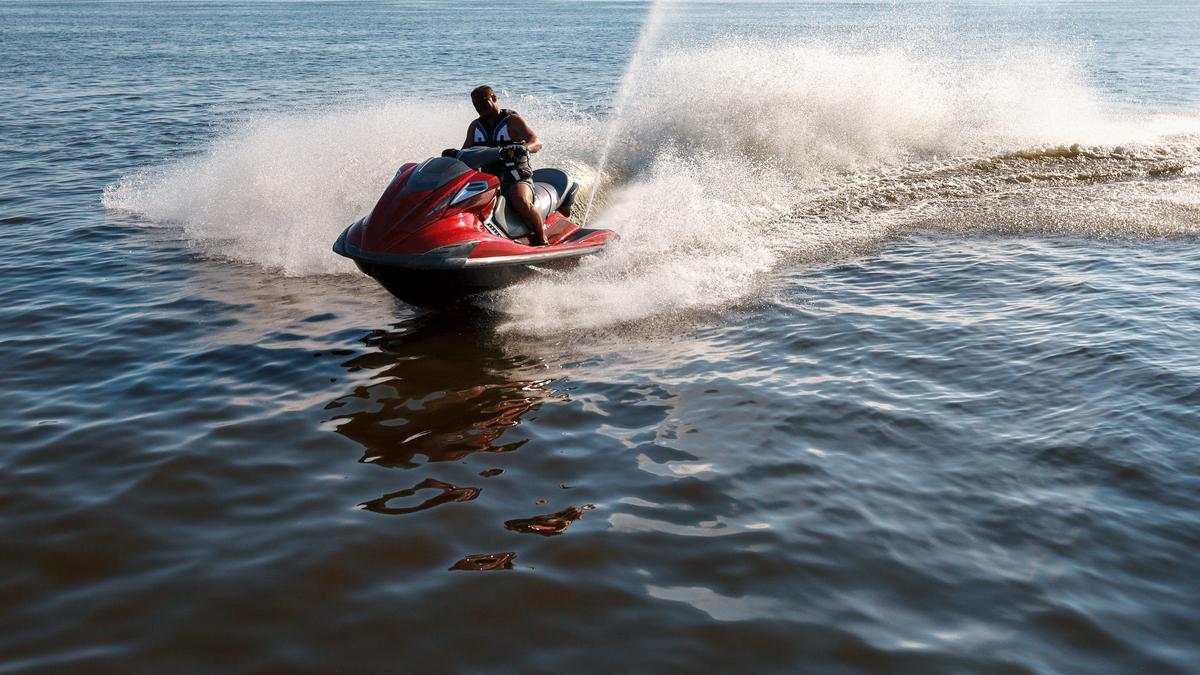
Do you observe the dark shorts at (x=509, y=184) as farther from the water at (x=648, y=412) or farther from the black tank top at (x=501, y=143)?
the water at (x=648, y=412)

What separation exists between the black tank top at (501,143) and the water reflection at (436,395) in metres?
1.36

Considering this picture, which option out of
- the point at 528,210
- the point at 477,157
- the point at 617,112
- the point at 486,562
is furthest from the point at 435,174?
the point at 617,112

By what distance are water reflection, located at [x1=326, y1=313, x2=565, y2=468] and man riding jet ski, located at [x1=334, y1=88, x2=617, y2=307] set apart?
0.41 metres

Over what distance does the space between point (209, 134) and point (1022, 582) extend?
16861 mm

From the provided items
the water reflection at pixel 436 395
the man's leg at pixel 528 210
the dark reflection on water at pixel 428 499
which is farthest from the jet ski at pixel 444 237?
the dark reflection on water at pixel 428 499

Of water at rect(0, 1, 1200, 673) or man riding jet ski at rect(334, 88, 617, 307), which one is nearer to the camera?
water at rect(0, 1, 1200, 673)

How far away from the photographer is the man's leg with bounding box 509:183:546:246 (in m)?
7.71

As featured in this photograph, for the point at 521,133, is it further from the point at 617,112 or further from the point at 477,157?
the point at 617,112

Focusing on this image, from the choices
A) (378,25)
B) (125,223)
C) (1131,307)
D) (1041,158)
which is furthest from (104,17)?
(1131,307)

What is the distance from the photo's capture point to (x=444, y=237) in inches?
270

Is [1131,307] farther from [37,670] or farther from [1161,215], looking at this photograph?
[37,670]

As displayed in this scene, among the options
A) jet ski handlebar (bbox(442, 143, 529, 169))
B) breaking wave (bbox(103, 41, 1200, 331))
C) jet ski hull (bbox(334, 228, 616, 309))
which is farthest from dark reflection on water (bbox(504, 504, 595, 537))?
jet ski handlebar (bbox(442, 143, 529, 169))

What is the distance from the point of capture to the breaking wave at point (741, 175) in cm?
898

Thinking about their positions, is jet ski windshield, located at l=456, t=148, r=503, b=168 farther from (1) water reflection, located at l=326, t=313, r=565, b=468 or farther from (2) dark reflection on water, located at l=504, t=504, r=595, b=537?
(2) dark reflection on water, located at l=504, t=504, r=595, b=537
